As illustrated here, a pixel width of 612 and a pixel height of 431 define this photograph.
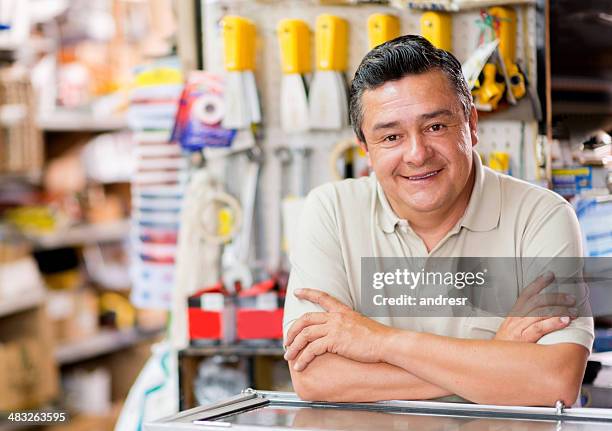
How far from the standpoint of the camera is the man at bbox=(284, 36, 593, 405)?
159cm

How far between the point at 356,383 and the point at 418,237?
15.3 inches

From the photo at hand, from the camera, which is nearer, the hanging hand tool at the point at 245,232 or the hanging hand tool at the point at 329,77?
the hanging hand tool at the point at 329,77

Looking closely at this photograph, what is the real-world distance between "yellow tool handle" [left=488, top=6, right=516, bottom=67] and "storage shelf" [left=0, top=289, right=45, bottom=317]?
2.47 meters

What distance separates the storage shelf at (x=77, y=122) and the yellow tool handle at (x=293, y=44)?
198 cm

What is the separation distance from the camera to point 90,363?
16.3 feet

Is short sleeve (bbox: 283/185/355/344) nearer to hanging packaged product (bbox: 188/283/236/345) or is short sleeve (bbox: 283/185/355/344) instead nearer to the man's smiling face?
the man's smiling face

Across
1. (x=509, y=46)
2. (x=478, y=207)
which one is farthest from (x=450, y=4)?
(x=478, y=207)

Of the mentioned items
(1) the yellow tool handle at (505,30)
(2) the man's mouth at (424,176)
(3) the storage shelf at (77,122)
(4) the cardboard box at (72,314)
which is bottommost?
(4) the cardboard box at (72,314)

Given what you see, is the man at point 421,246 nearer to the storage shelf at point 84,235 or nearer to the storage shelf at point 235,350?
the storage shelf at point 235,350

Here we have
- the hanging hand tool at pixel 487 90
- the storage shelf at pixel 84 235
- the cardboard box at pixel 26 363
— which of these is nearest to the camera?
the hanging hand tool at pixel 487 90

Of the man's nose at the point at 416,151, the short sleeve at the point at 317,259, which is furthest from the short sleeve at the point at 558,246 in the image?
the short sleeve at the point at 317,259

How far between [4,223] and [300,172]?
1904 millimetres

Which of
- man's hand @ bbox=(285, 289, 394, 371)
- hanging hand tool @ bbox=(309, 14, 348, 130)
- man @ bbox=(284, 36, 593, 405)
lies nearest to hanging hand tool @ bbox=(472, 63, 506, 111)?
hanging hand tool @ bbox=(309, 14, 348, 130)

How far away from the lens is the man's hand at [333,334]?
1.65 m
